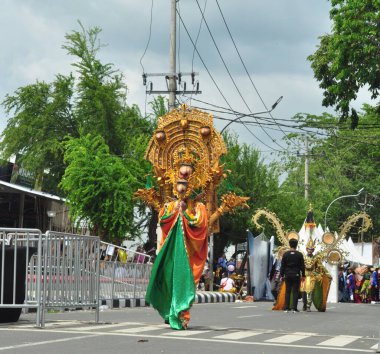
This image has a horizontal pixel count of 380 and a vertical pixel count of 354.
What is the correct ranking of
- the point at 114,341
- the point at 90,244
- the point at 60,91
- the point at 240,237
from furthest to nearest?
the point at 240,237, the point at 60,91, the point at 90,244, the point at 114,341

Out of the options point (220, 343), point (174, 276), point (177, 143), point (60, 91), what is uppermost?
point (60, 91)

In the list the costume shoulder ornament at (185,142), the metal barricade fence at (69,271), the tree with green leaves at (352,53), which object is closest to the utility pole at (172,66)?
the tree with green leaves at (352,53)

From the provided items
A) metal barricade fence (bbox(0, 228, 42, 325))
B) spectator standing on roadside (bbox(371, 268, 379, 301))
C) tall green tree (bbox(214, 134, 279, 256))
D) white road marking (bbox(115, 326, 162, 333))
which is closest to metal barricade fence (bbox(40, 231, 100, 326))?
metal barricade fence (bbox(0, 228, 42, 325))

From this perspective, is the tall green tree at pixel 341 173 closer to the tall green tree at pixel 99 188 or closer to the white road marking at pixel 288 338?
the tall green tree at pixel 99 188

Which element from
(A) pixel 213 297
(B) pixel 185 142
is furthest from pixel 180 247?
(A) pixel 213 297

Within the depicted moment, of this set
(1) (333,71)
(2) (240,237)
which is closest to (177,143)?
(1) (333,71)

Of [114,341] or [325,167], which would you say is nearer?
[114,341]

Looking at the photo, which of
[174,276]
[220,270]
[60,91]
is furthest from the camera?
[60,91]

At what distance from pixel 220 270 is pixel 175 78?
10524 mm

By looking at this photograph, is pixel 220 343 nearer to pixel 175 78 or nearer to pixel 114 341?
pixel 114 341

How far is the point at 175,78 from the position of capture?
35.1 metres

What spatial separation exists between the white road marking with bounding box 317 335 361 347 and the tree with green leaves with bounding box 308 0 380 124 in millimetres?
17082

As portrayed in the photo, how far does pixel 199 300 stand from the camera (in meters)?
31.3

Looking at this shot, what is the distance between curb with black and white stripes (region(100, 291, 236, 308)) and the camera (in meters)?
23.9
